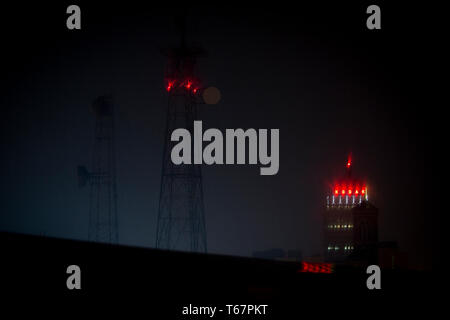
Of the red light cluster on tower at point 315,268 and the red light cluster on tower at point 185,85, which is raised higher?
the red light cluster on tower at point 185,85

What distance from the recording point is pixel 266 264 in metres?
35.8

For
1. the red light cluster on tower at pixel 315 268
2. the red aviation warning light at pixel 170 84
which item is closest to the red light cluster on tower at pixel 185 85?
the red aviation warning light at pixel 170 84

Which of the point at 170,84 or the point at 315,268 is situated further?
the point at 170,84

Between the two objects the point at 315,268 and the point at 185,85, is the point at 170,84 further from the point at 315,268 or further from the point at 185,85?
the point at 315,268

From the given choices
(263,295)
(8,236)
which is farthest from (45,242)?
(263,295)

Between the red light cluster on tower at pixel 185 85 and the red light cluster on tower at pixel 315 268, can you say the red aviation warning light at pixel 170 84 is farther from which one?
the red light cluster on tower at pixel 315 268

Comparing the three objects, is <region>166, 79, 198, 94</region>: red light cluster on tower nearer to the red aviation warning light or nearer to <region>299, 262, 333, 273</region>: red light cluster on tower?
the red aviation warning light

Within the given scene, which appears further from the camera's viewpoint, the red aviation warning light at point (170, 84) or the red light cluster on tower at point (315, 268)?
the red aviation warning light at point (170, 84)

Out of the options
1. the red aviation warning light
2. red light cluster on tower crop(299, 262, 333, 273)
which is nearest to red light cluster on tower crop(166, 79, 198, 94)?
the red aviation warning light

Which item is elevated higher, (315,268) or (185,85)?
(185,85)

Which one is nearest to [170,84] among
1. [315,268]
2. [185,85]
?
[185,85]
